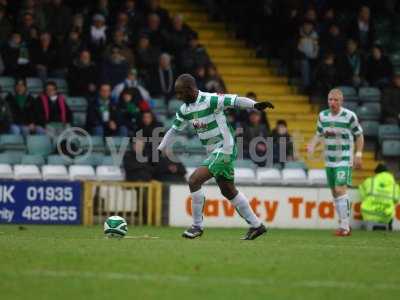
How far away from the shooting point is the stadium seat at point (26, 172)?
20672 mm

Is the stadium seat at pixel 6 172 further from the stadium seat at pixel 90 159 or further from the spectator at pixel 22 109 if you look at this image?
the stadium seat at pixel 90 159

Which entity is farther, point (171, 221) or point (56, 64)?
point (56, 64)

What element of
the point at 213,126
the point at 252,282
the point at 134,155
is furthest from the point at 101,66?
the point at 252,282

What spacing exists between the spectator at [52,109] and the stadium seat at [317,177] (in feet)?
16.0

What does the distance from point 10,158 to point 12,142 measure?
19.6 inches

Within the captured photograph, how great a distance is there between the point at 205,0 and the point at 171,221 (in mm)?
9364

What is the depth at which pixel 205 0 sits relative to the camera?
93.9 feet

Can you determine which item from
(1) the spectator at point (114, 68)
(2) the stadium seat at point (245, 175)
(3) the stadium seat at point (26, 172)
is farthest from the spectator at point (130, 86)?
(3) the stadium seat at point (26, 172)

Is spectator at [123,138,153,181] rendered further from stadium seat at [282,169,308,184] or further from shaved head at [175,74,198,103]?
shaved head at [175,74,198,103]

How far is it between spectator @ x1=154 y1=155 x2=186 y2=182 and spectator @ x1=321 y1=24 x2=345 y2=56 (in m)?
6.13

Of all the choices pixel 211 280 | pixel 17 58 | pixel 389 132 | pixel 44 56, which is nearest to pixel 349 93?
pixel 389 132

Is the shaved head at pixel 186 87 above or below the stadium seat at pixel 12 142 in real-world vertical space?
above

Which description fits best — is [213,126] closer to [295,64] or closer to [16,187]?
[16,187]

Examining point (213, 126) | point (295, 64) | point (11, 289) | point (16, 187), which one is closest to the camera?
point (11, 289)
